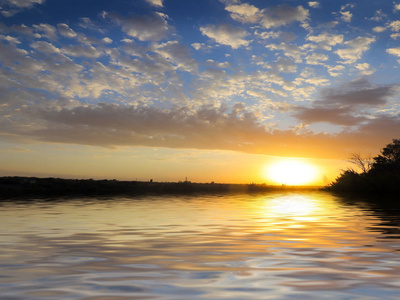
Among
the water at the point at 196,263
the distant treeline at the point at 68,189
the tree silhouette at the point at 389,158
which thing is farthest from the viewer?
the tree silhouette at the point at 389,158

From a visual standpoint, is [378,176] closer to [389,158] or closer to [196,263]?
[389,158]

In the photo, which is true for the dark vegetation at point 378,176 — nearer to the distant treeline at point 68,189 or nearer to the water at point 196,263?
the distant treeline at point 68,189

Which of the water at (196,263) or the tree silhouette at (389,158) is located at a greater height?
the tree silhouette at (389,158)

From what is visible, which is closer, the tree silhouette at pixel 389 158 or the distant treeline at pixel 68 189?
the distant treeline at pixel 68 189

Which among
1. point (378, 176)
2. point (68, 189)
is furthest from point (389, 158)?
point (68, 189)

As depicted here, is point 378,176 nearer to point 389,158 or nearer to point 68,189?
point 389,158

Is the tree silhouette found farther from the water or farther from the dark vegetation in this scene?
the water

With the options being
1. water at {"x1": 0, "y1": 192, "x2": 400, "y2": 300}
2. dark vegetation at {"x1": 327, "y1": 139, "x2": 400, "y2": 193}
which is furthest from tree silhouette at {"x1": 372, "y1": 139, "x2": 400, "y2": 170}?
water at {"x1": 0, "y1": 192, "x2": 400, "y2": 300}

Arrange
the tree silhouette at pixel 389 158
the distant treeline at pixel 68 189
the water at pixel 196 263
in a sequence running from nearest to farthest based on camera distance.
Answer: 1. the water at pixel 196 263
2. the distant treeline at pixel 68 189
3. the tree silhouette at pixel 389 158

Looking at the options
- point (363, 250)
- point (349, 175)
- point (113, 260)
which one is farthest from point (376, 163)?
point (113, 260)

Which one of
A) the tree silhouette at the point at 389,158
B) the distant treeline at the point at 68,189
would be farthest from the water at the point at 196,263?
the tree silhouette at the point at 389,158

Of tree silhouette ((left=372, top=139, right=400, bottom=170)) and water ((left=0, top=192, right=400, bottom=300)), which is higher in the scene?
tree silhouette ((left=372, top=139, right=400, bottom=170))

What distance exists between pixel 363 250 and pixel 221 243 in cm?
462

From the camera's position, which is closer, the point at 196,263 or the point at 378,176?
the point at 196,263
